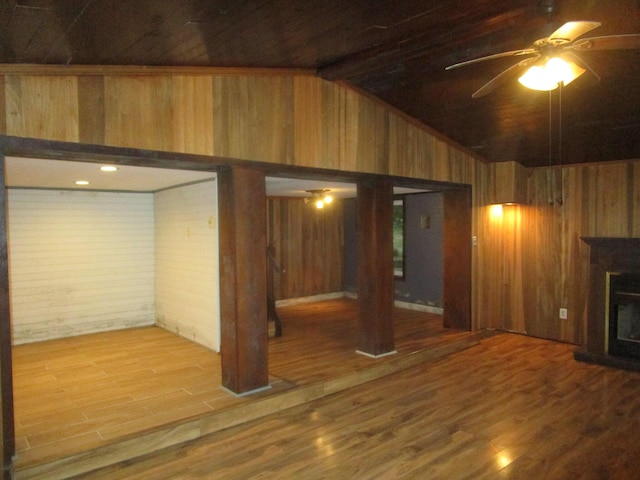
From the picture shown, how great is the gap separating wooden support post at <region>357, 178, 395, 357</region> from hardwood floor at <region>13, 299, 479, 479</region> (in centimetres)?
26

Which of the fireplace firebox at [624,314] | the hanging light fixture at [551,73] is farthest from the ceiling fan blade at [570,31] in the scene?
the fireplace firebox at [624,314]

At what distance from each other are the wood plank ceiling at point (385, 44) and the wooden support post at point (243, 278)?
40.6 inches

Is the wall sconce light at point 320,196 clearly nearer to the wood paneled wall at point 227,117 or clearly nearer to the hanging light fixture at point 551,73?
the wood paneled wall at point 227,117

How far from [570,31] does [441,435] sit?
113 inches

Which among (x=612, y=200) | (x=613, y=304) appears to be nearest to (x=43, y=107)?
(x=613, y=304)

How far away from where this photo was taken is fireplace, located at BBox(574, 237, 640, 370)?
4914 mm

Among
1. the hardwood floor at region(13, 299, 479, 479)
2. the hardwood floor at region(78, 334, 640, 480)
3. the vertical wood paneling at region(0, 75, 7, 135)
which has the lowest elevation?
the hardwood floor at region(78, 334, 640, 480)

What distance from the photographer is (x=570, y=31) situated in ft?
7.78

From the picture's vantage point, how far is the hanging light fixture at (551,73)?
264cm

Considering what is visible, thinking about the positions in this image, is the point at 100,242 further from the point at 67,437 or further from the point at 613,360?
the point at 613,360

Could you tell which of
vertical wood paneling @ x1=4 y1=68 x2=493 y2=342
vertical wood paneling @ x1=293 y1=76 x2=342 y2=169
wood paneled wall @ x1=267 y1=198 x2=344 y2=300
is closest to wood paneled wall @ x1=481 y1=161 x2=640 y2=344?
vertical wood paneling @ x1=4 y1=68 x2=493 y2=342

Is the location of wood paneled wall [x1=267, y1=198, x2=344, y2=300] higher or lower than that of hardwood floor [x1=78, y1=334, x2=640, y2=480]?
higher

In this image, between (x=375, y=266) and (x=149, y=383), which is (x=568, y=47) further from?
(x=149, y=383)

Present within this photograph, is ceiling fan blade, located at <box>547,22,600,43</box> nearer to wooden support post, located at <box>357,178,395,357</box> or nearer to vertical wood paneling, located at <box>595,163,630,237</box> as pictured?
wooden support post, located at <box>357,178,395,357</box>
